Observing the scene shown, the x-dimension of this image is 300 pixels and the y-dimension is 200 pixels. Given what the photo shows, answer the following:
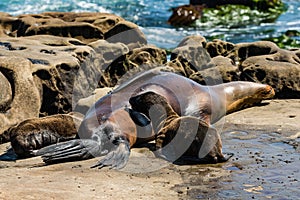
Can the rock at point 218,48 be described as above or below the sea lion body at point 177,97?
below

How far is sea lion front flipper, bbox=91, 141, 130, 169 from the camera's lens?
5710mm

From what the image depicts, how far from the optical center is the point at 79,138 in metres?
6.60

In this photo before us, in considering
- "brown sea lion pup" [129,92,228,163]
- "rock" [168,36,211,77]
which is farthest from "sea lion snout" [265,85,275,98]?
"brown sea lion pup" [129,92,228,163]

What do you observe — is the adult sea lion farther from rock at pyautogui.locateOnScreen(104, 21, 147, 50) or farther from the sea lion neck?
rock at pyautogui.locateOnScreen(104, 21, 147, 50)

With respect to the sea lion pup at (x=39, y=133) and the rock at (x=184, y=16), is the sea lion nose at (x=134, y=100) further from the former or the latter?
the rock at (x=184, y=16)

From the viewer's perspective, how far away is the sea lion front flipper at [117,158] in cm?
571

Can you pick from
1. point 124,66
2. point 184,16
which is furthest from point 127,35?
point 184,16

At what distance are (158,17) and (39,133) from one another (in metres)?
18.8

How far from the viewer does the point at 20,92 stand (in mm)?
7324

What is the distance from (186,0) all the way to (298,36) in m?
15.1

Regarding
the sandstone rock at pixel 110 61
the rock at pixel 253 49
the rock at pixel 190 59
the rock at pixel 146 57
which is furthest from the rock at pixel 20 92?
the rock at pixel 253 49

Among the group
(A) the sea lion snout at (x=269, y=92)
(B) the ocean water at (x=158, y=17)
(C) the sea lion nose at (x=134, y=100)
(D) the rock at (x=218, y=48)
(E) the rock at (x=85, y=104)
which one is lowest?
(B) the ocean water at (x=158, y=17)

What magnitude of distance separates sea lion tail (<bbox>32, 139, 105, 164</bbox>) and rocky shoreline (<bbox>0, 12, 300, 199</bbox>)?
118mm

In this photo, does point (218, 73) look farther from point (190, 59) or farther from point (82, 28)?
point (82, 28)
